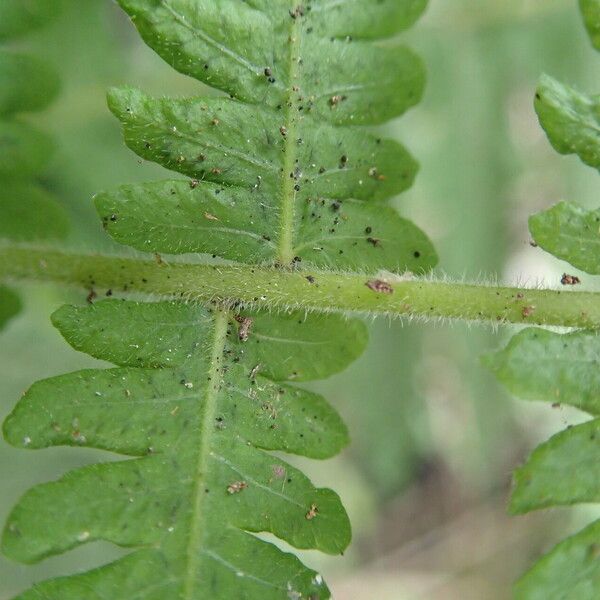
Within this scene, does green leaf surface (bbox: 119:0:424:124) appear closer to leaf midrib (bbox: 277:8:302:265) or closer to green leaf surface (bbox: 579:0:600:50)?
leaf midrib (bbox: 277:8:302:265)

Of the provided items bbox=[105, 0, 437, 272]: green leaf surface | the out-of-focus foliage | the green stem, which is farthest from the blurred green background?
bbox=[105, 0, 437, 272]: green leaf surface

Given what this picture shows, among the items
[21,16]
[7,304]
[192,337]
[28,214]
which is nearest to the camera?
[192,337]

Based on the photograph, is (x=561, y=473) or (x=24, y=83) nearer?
(x=561, y=473)

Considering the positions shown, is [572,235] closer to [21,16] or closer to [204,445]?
[204,445]

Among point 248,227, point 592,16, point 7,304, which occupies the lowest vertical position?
point 248,227

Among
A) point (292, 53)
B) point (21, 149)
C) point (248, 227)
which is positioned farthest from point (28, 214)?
point (292, 53)

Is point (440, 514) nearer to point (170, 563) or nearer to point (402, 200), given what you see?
point (402, 200)
